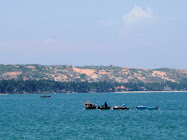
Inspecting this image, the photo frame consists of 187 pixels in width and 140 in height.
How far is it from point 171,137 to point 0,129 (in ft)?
117

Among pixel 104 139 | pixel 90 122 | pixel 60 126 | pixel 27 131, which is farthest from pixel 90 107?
pixel 104 139

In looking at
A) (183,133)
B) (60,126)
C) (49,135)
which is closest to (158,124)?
(183,133)

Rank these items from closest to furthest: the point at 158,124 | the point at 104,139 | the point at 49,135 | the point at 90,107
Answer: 1. the point at 104,139
2. the point at 49,135
3. the point at 158,124
4. the point at 90,107

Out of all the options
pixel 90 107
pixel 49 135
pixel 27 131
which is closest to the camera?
pixel 49 135

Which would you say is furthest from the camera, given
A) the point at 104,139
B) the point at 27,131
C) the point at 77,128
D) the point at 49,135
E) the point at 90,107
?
the point at 90,107

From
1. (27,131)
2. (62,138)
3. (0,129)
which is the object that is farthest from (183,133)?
(0,129)

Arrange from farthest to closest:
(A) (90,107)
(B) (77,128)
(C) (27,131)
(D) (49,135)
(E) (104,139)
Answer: (A) (90,107), (B) (77,128), (C) (27,131), (D) (49,135), (E) (104,139)

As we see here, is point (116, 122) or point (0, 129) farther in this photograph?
point (116, 122)

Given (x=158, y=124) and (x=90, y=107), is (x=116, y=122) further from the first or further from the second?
(x=90, y=107)

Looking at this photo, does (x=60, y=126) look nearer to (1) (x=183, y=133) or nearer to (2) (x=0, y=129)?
(2) (x=0, y=129)

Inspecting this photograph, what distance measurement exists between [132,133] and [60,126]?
1863 cm

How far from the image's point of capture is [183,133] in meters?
80.1

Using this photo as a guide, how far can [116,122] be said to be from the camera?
102 meters

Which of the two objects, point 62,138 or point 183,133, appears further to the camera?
point 183,133
